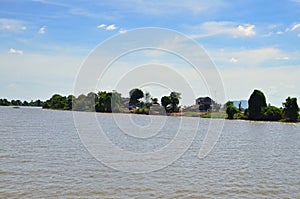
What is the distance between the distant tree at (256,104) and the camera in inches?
3484

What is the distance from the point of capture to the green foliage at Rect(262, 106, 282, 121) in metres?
87.1

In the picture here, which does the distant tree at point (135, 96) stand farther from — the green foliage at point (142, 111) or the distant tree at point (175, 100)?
the distant tree at point (175, 100)

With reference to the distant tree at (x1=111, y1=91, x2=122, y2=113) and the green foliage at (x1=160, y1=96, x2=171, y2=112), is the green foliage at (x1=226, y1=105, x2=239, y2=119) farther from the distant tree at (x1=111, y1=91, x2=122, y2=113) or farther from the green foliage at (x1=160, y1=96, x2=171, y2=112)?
the distant tree at (x1=111, y1=91, x2=122, y2=113)

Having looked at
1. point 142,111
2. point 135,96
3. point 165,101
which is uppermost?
point 135,96

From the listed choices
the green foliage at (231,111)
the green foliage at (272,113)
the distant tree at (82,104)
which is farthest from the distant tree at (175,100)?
the distant tree at (82,104)

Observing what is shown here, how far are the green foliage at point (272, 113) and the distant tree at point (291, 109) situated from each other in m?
3.13

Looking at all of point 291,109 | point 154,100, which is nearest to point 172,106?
point 154,100

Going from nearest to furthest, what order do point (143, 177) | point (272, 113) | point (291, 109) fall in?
point (143, 177) < point (291, 109) < point (272, 113)

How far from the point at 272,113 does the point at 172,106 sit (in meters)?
42.7

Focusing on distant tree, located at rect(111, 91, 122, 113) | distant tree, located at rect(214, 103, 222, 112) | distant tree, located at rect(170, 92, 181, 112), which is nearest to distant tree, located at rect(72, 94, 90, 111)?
distant tree, located at rect(111, 91, 122, 113)

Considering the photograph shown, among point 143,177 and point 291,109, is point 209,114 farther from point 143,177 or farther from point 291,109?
point 143,177

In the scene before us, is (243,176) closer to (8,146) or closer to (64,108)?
(8,146)

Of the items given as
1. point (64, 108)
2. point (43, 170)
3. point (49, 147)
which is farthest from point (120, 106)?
point (43, 170)

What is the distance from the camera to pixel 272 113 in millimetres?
87375
